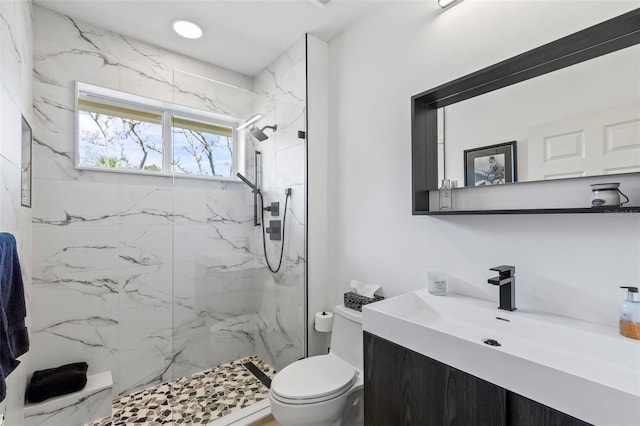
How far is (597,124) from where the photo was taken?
1.06 meters

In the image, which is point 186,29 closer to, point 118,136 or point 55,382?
point 118,136

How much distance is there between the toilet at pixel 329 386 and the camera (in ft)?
4.56

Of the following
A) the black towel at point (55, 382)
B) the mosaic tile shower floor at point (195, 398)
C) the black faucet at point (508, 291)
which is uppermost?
the black faucet at point (508, 291)

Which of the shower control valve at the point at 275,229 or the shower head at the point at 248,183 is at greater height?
the shower head at the point at 248,183

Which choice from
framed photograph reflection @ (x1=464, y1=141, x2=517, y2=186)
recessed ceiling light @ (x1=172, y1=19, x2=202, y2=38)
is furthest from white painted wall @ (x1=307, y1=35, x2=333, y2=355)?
framed photograph reflection @ (x1=464, y1=141, x2=517, y2=186)

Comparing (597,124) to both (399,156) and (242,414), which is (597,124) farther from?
(242,414)

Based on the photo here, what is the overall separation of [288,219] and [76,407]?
1737 mm

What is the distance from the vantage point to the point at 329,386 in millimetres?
1465

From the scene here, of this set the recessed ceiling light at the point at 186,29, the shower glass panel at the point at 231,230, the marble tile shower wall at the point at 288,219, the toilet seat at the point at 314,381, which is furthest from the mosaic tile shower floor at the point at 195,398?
the recessed ceiling light at the point at 186,29

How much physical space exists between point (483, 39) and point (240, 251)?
1.99 meters

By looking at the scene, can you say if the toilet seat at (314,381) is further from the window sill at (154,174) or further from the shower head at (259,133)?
the shower head at (259,133)

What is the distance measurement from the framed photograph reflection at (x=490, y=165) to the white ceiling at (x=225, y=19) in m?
1.20

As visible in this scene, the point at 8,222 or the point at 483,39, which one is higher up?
the point at 483,39

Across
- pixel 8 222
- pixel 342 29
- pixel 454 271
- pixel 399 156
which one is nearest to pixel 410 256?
pixel 454 271
